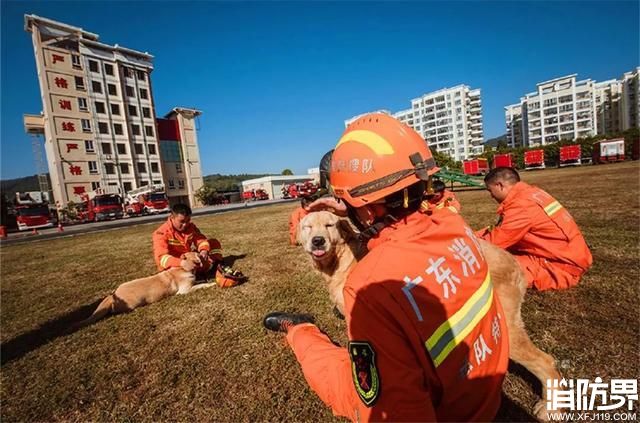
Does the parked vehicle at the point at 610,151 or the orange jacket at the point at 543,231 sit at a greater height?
the parked vehicle at the point at 610,151

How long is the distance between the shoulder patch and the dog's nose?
2269 mm

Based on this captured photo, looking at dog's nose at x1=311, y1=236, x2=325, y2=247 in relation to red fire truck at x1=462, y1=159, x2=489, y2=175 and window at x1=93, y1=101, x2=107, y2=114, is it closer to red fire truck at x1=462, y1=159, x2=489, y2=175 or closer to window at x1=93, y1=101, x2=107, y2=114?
red fire truck at x1=462, y1=159, x2=489, y2=175

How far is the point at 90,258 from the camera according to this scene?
10.7 metres

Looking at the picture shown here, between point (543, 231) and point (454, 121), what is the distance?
4499 inches

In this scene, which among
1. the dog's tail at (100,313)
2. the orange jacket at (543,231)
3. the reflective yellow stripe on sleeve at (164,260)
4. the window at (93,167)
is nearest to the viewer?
the orange jacket at (543,231)

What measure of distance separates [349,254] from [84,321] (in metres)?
4.68

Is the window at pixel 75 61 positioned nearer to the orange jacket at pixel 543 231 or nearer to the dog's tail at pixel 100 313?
the dog's tail at pixel 100 313

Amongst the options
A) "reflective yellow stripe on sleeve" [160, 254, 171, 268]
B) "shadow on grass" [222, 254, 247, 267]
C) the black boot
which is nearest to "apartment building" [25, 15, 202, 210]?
"shadow on grass" [222, 254, 247, 267]

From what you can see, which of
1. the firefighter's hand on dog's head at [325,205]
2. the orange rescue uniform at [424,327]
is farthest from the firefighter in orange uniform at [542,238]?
the orange rescue uniform at [424,327]

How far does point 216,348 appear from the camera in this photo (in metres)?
3.84

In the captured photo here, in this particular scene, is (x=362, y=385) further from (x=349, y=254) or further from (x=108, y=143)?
(x=108, y=143)

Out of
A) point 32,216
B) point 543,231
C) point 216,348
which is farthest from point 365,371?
point 32,216

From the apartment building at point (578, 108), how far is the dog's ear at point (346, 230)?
117 m

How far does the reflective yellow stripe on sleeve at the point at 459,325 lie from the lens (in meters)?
1.27
